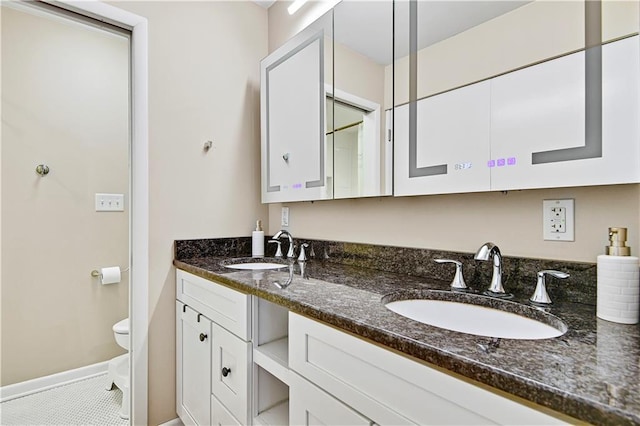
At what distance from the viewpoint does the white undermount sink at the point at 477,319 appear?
783 millimetres

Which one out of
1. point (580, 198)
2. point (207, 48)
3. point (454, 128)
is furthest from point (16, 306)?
point (580, 198)

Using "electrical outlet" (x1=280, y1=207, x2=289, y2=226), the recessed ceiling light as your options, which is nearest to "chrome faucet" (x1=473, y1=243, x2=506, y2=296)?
"electrical outlet" (x1=280, y1=207, x2=289, y2=226)

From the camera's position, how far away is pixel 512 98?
946 millimetres

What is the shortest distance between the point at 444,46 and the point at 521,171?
20.2 inches

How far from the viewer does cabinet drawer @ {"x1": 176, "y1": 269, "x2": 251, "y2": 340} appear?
45.5 inches

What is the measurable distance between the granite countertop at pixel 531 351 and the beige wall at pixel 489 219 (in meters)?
0.18

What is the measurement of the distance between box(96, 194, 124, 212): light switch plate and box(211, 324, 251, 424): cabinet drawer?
110 centimetres

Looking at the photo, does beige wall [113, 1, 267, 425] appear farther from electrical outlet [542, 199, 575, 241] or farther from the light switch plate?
electrical outlet [542, 199, 575, 241]

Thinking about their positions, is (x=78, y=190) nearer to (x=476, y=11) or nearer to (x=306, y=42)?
(x=306, y=42)

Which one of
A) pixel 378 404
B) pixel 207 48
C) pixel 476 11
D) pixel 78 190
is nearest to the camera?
pixel 378 404

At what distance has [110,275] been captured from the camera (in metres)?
2.00

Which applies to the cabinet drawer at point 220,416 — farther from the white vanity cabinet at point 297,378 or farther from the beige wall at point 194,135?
the beige wall at point 194,135

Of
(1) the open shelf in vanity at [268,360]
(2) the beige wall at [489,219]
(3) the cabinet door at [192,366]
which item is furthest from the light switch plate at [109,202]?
(1) the open shelf in vanity at [268,360]

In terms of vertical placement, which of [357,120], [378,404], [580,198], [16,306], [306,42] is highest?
[306,42]
